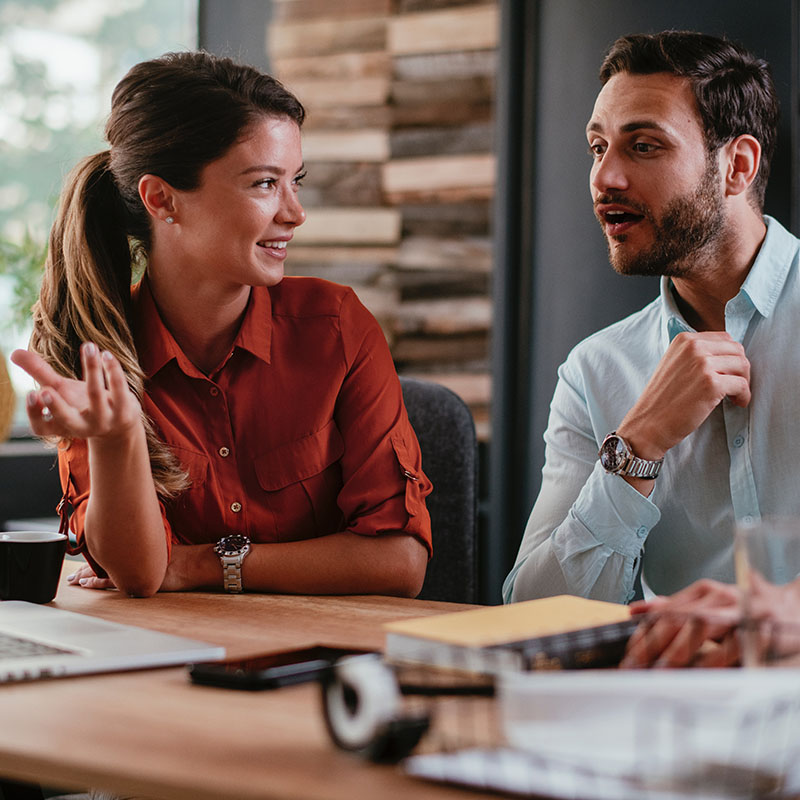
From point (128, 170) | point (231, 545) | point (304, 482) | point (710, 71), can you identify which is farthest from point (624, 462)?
point (128, 170)

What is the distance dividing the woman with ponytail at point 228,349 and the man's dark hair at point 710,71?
1.90ft

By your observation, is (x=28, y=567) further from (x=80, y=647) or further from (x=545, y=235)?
(x=545, y=235)

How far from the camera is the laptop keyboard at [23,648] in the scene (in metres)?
0.94

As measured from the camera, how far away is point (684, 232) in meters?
1.72

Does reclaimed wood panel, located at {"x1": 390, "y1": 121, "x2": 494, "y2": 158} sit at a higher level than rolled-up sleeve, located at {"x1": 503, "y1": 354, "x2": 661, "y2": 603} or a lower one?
higher

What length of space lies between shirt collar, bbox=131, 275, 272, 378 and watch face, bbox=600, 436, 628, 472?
0.53 metres

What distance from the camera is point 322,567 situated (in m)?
1.45

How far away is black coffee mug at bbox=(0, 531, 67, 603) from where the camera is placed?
129cm

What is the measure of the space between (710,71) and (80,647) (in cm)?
137

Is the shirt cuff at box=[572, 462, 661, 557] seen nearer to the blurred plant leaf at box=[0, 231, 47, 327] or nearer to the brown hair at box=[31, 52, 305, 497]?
the brown hair at box=[31, 52, 305, 497]

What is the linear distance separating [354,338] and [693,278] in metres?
0.56

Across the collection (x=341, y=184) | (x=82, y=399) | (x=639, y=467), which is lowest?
(x=639, y=467)

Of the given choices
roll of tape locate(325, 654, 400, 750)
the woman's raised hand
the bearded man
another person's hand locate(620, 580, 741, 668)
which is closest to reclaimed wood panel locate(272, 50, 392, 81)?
the bearded man

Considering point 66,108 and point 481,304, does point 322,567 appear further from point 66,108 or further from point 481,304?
point 66,108
